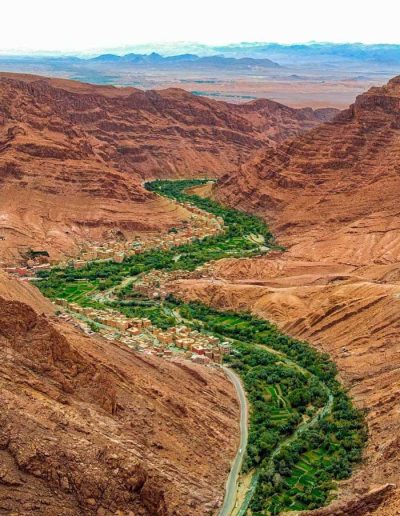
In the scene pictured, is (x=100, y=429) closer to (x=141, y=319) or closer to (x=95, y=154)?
(x=141, y=319)

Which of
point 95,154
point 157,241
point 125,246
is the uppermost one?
point 95,154

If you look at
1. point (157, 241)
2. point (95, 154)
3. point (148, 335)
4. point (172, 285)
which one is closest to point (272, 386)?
point (148, 335)

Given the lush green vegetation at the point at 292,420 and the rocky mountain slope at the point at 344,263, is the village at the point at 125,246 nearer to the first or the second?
the rocky mountain slope at the point at 344,263

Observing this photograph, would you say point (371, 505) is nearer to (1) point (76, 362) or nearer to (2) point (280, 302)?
(1) point (76, 362)

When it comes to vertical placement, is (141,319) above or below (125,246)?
above

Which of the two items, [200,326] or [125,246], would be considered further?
[125,246]
